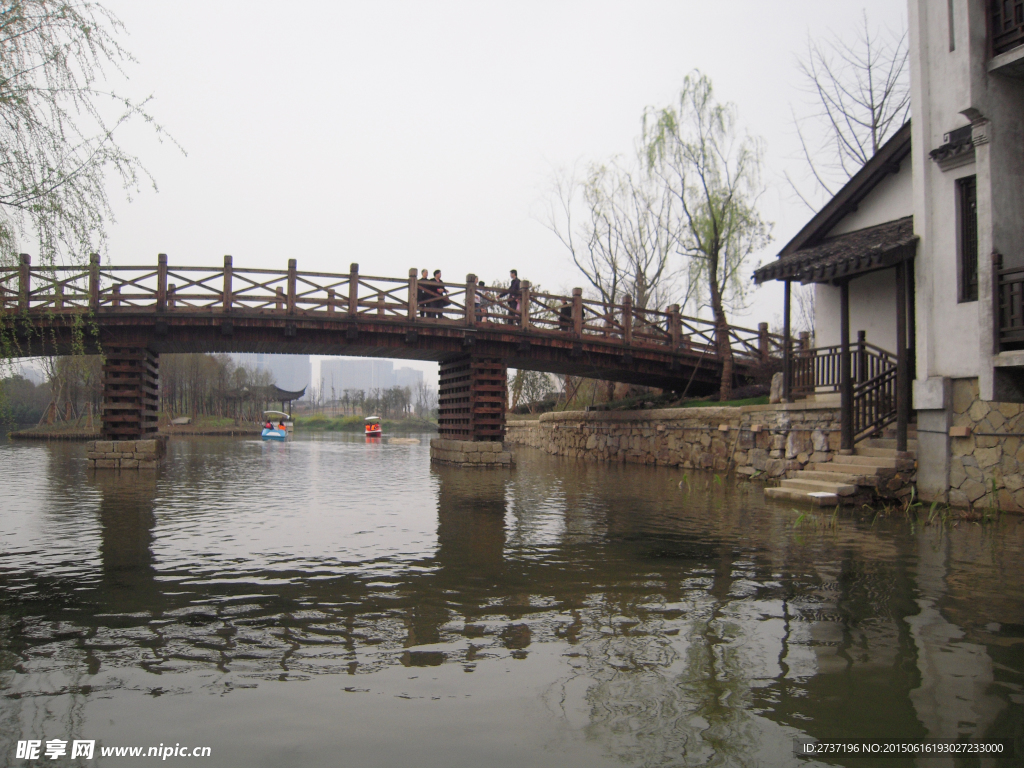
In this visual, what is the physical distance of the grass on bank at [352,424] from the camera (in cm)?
6538

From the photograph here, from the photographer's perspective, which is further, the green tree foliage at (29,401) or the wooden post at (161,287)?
the green tree foliage at (29,401)

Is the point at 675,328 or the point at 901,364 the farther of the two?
the point at 675,328

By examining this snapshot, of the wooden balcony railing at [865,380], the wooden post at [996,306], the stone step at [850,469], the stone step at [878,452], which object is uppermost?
the wooden post at [996,306]

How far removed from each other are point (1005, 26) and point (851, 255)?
354cm

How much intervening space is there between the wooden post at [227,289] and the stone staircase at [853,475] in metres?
13.4

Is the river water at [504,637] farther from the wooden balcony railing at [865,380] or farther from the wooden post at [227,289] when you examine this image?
the wooden post at [227,289]

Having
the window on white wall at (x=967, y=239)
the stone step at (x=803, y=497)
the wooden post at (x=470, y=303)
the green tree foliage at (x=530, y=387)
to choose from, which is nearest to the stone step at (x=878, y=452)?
the stone step at (x=803, y=497)

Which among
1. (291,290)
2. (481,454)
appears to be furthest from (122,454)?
(481,454)

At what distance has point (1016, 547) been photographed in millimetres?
7543

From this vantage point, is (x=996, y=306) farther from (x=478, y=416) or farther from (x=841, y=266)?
(x=478, y=416)

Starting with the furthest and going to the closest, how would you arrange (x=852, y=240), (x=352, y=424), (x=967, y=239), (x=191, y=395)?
(x=352, y=424) → (x=191, y=395) → (x=852, y=240) → (x=967, y=239)

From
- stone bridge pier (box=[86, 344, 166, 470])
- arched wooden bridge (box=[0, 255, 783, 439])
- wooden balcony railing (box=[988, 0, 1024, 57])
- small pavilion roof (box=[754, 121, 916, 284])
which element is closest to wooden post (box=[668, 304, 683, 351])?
arched wooden bridge (box=[0, 255, 783, 439])

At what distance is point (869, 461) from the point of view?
11289mm

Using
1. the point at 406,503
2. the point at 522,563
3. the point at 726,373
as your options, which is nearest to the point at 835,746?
the point at 522,563
